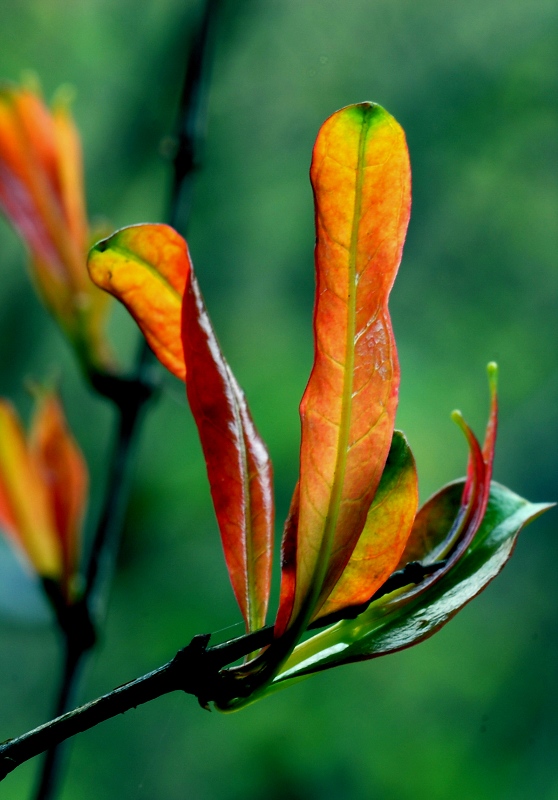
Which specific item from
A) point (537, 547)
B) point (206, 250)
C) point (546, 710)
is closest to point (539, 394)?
point (537, 547)

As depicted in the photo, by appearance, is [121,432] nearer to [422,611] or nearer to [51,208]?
[51,208]

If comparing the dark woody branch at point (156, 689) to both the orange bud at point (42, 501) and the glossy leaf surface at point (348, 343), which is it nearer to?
the glossy leaf surface at point (348, 343)

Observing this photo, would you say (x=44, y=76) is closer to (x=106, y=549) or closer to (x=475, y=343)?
(x=475, y=343)

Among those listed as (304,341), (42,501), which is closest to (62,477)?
(42,501)

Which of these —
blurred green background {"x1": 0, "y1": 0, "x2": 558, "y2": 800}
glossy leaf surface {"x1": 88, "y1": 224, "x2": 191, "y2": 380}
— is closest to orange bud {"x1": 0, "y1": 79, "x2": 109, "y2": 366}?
glossy leaf surface {"x1": 88, "y1": 224, "x2": 191, "y2": 380}

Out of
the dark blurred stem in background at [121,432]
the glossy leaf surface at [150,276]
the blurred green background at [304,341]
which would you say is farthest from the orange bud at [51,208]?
the blurred green background at [304,341]

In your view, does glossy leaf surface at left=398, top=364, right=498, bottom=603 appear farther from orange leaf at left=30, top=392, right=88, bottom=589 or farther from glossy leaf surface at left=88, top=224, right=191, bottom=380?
orange leaf at left=30, top=392, right=88, bottom=589

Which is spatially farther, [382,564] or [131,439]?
[131,439]
